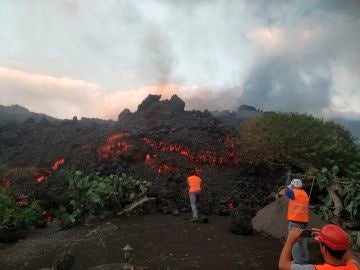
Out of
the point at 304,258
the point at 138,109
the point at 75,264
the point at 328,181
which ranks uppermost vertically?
the point at 138,109

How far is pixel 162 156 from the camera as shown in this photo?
2355 cm

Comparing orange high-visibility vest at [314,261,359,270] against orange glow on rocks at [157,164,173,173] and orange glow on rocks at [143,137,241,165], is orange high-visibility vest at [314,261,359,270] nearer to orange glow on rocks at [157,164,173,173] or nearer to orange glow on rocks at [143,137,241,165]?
orange glow on rocks at [157,164,173,173]

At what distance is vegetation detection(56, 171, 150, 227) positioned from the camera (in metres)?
14.8

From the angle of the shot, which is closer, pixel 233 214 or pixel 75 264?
pixel 75 264

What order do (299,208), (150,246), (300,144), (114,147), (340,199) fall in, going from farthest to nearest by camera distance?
(114,147)
(300,144)
(340,199)
(150,246)
(299,208)

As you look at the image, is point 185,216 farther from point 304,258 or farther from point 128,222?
point 304,258

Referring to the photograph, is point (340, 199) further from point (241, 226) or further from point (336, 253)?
point (336, 253)

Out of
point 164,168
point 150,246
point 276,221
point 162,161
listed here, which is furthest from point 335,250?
point 162,161

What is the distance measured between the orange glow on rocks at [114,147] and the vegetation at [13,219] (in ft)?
30.7

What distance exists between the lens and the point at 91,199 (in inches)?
598

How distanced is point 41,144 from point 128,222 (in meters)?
22.0

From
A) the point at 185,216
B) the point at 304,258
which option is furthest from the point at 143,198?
the point at 304,258

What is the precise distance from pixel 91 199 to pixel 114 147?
10.6 meters

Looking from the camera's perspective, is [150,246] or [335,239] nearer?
[335,239]
